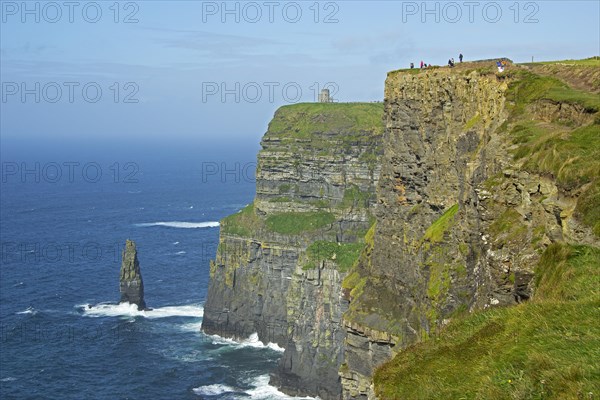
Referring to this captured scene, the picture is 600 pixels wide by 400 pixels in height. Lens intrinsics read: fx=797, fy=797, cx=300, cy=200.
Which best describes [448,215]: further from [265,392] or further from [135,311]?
[135,311]

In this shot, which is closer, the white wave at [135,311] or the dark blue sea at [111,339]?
the dark blue sea at [111,339]

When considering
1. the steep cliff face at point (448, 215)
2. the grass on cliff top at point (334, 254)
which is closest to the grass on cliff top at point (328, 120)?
the grass on cliff top at point (334, 254)

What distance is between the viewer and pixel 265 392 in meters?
97.3

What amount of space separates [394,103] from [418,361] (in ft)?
120

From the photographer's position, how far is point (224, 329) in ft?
393

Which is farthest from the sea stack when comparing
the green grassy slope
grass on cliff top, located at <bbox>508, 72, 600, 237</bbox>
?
the green grassy slope

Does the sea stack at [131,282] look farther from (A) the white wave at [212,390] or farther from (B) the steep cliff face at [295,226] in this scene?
(A) the white wave at [212,390]

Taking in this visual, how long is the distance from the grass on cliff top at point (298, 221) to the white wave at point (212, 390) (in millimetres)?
26524

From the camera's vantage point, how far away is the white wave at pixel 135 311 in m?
130

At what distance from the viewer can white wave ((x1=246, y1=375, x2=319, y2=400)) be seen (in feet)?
314

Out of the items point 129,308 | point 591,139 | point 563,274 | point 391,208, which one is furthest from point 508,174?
point 129,308

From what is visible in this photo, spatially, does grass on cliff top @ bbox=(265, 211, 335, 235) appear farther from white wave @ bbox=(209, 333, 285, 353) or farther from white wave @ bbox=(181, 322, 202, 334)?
white wave @ bbox=(181, 322, 202, 334)

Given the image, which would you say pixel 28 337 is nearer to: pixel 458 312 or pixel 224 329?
pixel 224 329

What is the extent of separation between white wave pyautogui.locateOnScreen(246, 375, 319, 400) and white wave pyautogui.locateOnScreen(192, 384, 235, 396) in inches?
106
